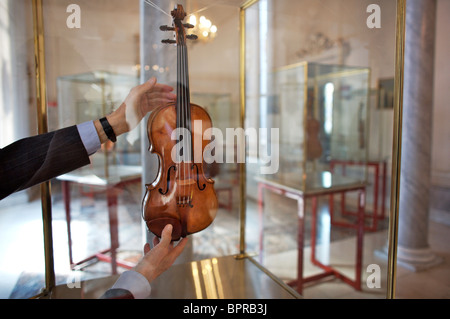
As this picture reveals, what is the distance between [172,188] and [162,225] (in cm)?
8

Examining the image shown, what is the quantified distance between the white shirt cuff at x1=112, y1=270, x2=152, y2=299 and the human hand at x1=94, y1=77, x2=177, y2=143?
11.2 inches

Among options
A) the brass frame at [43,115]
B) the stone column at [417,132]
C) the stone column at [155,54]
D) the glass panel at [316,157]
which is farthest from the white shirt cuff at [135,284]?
the stone column at [417,132]

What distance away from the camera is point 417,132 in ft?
7.88

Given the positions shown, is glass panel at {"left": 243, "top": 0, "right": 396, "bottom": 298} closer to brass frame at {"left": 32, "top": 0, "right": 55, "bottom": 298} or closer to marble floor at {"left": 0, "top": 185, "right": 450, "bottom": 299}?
marble floor at {"left": 0, "top": 185, "right": 450, "bottom": 299}

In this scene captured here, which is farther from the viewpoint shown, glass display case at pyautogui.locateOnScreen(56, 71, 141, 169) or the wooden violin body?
glass display case at pyautogui.locateOnScreen(56, 71, 141, 169)

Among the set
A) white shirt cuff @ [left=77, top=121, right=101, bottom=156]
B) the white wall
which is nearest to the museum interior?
white shirt cuff @ [left=77, top=121, right=101, bottom=156]

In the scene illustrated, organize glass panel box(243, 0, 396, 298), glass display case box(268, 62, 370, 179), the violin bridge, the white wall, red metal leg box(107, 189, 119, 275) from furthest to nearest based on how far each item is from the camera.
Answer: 1. the white wall
2. glass display case box(268, 62, 370, 179)
3. glass panel box(243, 0, 396, 298)
4. red metal leg box(107, 189, 119, 275)
5. the violin bridge

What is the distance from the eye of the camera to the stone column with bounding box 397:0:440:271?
→ 237cm

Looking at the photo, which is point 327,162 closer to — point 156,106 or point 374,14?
point 374,14

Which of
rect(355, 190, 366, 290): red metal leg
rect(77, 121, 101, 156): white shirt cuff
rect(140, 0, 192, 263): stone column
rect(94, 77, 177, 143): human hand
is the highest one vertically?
rect(140, 0, 192, 263): stone column

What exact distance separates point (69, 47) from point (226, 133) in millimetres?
482

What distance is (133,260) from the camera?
1.15m

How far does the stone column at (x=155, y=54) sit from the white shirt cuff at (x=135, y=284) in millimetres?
116

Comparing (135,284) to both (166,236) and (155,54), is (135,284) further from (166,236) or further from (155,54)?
(155,54)
